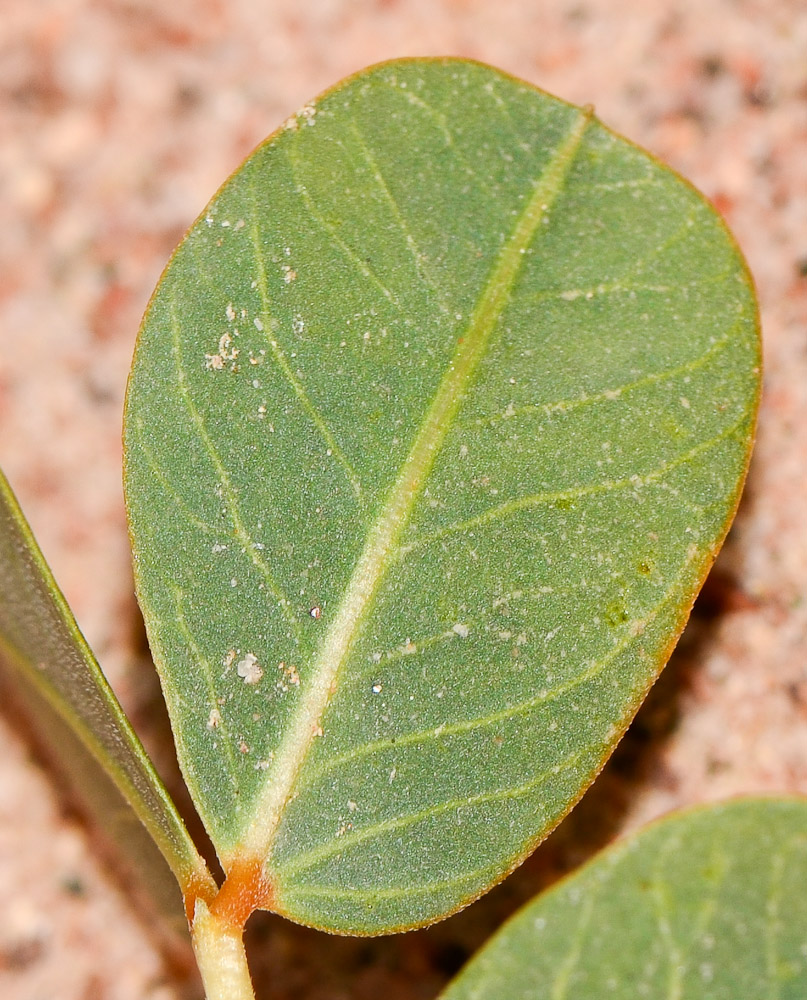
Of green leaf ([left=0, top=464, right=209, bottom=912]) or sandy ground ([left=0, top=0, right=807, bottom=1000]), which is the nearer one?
green leaf ([left=0, top=464, right=209, bottom=912])

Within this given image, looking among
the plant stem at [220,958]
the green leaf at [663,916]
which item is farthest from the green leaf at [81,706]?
the green leaf at [663,916]

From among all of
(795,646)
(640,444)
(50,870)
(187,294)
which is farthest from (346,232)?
(50,870)

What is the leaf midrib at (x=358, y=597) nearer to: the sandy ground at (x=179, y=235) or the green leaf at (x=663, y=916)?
the green leaf at (x=663, y=916)

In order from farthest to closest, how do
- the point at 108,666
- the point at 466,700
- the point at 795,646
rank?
the point at 108,666 → the point at 795,646 → the point at 466,700

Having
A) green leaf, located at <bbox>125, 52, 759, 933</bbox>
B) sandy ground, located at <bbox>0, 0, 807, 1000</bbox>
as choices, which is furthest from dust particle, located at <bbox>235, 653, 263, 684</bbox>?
sandy ground, located at <bbox>0, 0, 807, 1000</bbox>

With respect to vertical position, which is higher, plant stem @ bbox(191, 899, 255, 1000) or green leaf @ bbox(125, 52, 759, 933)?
green leaf @ bbox(125, 52, 759, 933)

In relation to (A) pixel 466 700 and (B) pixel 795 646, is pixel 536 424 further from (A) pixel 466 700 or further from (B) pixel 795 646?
(B) pixel 795 646

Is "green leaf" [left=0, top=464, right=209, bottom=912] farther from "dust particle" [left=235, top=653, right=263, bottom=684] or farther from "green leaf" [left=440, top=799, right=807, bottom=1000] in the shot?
"green leaf" [left=440, top=799, right=807, bottom=1000]
